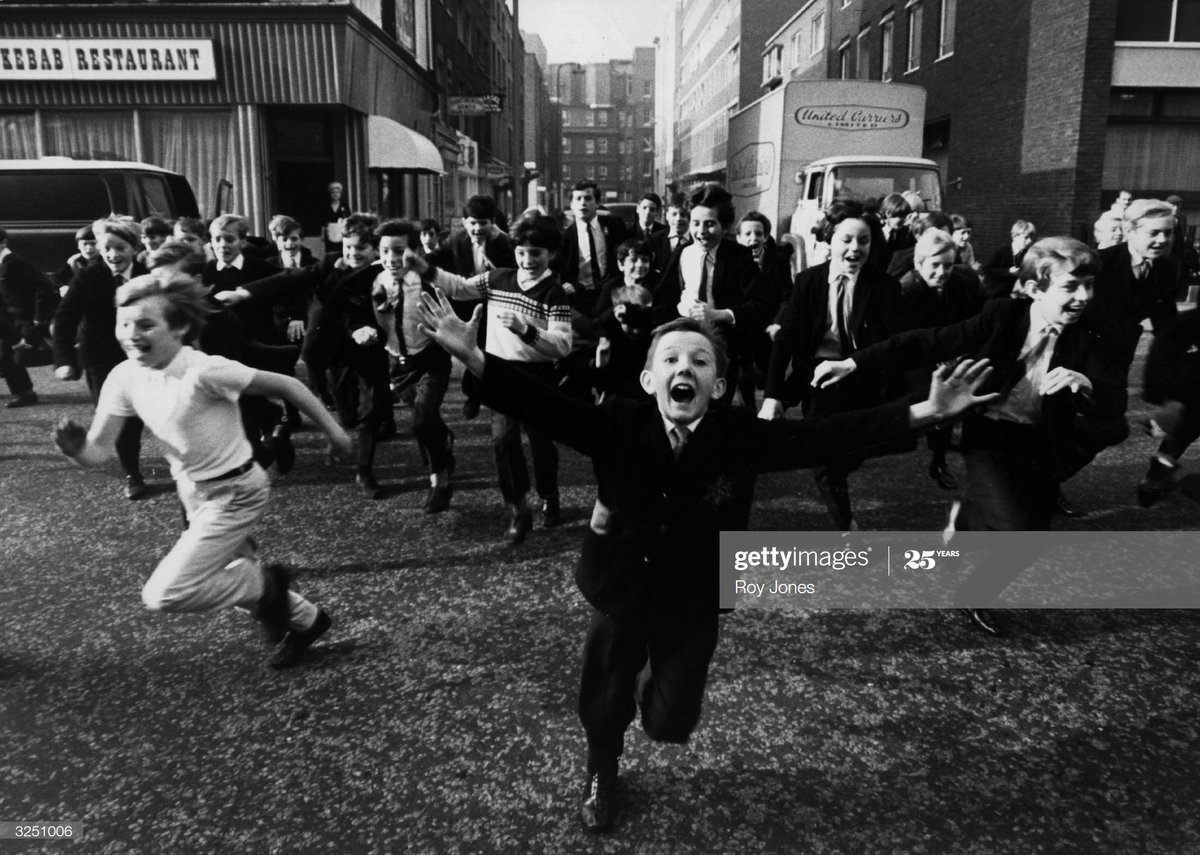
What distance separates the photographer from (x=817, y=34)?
39.4m

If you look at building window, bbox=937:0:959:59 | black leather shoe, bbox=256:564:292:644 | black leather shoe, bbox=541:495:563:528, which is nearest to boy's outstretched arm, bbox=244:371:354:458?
black leather shoe, bbox=256:564:292:644

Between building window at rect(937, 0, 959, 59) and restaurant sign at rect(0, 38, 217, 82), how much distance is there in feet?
58.7

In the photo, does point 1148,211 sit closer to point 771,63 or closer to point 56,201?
point 56,201

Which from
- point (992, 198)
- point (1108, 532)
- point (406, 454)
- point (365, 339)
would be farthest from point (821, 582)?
point (992, 198)

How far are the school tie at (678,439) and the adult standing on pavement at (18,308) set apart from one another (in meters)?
9.39

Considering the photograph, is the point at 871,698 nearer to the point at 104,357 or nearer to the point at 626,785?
the point at 626,785

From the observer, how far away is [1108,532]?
6039 millimetres

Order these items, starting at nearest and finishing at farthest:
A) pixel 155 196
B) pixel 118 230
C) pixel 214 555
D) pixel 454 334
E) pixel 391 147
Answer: pixel 454 334 → pixel 214 555 → pixel 118 230 → pixel 155 196 → pixel 391 147

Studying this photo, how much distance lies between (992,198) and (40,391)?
1971 cm

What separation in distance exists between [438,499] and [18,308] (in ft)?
21.2

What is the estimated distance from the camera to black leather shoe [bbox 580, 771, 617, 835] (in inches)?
117

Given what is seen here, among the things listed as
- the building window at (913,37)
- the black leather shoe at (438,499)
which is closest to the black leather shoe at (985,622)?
the black leather shoe at (438,499)

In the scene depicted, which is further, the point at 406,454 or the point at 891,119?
the point at 891,119

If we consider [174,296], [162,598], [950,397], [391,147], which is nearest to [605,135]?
[391,147]
